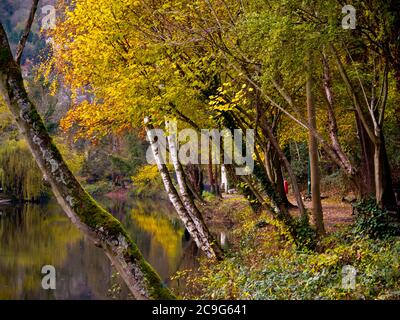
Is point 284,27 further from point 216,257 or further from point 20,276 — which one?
point 20,276

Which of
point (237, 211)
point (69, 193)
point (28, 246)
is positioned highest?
point (69, 193)

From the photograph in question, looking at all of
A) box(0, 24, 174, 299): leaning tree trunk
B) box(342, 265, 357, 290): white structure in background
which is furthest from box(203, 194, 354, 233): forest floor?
box(0, 24, 174, 299): leaning tree trunk

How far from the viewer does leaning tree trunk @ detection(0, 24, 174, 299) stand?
6.07 meters

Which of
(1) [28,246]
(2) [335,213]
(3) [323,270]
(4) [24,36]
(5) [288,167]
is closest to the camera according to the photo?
(4) [24,36]

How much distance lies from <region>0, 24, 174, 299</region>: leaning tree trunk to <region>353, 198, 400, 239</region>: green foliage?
6.85m

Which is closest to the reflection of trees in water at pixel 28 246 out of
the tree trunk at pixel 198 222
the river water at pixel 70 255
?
the river water at pixel 70 255

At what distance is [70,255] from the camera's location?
22203 millimetres

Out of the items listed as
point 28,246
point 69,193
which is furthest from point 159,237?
point 69,193

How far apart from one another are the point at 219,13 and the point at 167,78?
2057 mm

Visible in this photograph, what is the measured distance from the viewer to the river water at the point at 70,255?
52.7 feet

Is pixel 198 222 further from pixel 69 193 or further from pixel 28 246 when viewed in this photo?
pixel 28 246

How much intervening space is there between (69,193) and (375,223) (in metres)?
7.87

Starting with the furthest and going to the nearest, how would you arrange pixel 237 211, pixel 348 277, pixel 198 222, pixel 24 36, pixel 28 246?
1. pixel 237 211
2. pixel 28 246
3. pixel 198 222
4. pixel 348 277
5. pixel 24 36
